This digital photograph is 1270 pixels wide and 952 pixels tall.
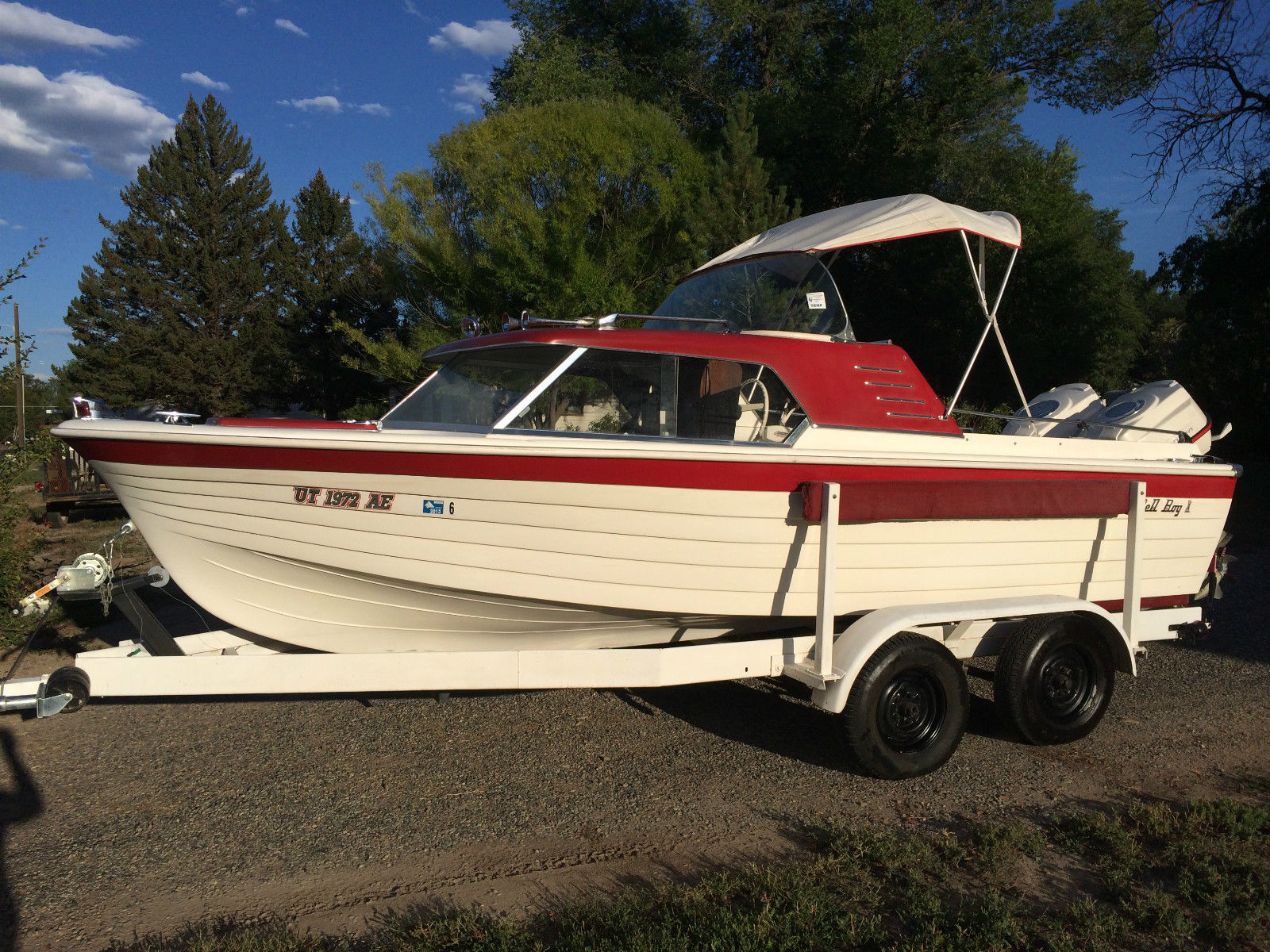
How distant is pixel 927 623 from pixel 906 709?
0.45 meters

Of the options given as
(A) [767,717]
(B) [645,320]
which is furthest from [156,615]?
(A) [767,717]

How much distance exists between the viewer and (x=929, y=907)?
109 inches

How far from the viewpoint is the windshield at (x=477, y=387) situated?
165 inches

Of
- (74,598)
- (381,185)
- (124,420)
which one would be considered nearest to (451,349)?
(124,420)

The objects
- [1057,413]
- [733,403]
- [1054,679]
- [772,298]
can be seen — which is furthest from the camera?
[1057,413]

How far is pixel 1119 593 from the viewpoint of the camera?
16.3 ft

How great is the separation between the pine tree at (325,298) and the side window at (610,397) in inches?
974

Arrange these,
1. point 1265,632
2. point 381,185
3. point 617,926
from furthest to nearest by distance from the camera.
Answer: point 381,185
point 1265,632
point 617,926

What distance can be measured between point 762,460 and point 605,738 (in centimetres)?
183

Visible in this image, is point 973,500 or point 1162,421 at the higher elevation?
point 1162,421

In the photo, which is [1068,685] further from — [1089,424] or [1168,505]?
[1089,424]

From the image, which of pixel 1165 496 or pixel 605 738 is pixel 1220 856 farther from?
pixel 605 738

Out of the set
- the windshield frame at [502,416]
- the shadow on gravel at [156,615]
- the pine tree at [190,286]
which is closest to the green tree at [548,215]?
the shadow on gravel at [156,615]

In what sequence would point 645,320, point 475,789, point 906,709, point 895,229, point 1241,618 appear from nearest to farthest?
point 475,789 < point 906,709 < point 895,229 < point 645,320 < point 1241,618
